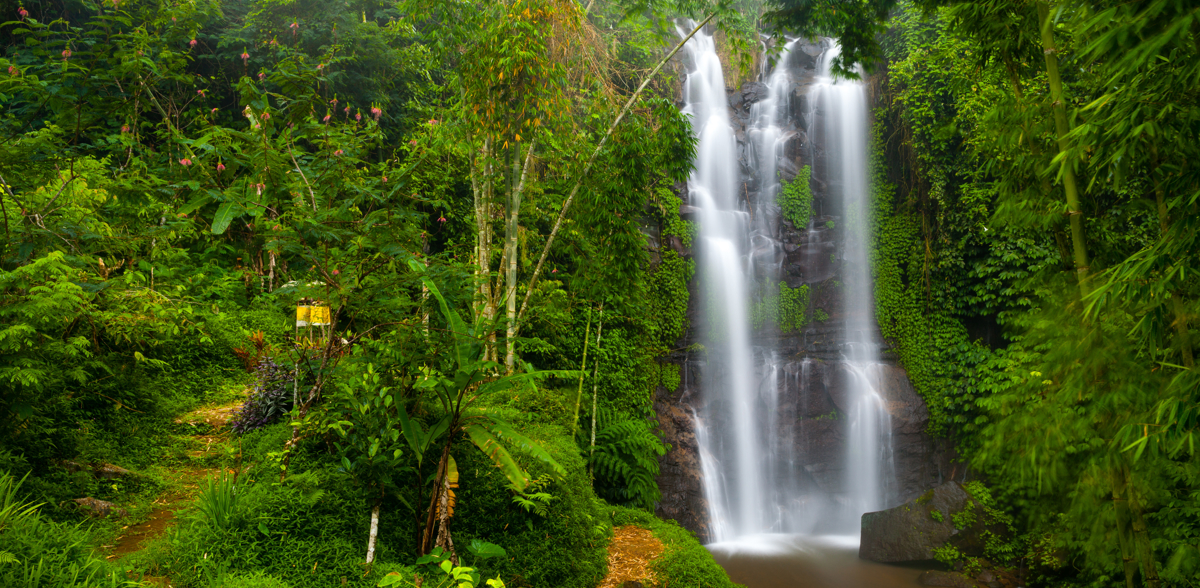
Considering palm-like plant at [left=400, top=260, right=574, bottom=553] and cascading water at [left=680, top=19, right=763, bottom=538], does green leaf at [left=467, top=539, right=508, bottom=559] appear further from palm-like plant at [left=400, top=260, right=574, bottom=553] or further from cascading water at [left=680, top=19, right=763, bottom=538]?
cascading water at [left=680, top=19, right=763, bottom=538]

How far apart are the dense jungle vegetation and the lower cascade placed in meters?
1.99

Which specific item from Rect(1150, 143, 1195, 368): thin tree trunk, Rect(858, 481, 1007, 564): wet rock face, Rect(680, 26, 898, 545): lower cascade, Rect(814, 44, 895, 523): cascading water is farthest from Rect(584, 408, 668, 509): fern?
Rect(1150, 143, 1195, 368): thin tree trunk

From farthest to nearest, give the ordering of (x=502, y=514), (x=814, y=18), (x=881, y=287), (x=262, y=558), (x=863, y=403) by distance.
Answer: (x=881, y=287), (x=863, y=403), (x=814, y=18), (x=502, y=514), (x=262, y=558)

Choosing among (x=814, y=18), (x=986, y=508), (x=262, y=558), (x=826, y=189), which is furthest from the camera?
(x=826, y=189)

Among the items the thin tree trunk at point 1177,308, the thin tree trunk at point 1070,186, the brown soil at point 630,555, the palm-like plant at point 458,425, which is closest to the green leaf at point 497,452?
the palm-like plant at point 458,425

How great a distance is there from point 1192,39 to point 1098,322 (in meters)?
1.19

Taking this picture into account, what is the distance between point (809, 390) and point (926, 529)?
282 centimetres

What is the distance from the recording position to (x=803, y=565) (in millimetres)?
6945

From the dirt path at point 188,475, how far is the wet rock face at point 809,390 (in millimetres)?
5557

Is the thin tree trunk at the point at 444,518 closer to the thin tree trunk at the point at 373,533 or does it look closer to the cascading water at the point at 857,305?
the thin tree trunk at the point at 373,533

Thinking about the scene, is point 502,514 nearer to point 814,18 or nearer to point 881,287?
point 814,18

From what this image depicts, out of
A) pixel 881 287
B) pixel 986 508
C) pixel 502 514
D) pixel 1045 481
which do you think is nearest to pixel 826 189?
pixel 881 287

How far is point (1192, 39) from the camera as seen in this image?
74.4 inches

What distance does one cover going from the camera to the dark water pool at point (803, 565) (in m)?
6.41
